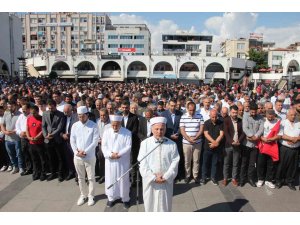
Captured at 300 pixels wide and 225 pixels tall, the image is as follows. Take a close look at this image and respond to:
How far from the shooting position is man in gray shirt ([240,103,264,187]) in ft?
20.4

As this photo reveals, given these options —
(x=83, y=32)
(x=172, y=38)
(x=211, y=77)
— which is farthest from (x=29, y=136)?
(x=83, y=32)

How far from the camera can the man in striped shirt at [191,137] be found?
6398mm

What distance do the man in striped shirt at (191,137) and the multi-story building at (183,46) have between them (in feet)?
211

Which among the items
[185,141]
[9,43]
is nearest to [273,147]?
[185,141]

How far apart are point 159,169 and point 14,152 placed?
449 centimetres

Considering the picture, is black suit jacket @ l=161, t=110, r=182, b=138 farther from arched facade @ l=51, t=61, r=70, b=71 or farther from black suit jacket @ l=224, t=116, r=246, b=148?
arched facade @ l=51, t=61, r=70, b=71

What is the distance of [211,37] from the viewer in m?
75.7

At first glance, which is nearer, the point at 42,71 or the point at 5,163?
the point at 5,163

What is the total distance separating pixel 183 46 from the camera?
70312mm

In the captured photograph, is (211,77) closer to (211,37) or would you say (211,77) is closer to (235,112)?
(211,37)

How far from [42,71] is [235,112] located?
5325 centimetres

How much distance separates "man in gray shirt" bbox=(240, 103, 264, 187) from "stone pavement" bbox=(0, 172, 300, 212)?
262 millimetres

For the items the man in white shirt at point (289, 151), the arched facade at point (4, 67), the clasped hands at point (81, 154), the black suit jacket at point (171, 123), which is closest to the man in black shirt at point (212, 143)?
the black suit jacket at point (171, 123)

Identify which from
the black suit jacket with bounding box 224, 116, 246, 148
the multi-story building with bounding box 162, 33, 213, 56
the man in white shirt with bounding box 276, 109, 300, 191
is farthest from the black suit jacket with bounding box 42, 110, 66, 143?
the multi-story building with bounding box 162, 33, 213, 56
